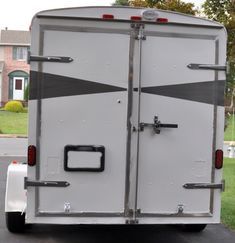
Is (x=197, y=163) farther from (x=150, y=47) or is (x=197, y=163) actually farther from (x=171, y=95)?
(x=150, y=47)

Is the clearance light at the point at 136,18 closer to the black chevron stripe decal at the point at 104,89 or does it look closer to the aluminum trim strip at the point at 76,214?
the black chevron stripe decal at the point at 104,89

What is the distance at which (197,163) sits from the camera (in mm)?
6613

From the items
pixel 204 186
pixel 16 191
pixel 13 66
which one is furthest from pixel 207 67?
pixel 13 66

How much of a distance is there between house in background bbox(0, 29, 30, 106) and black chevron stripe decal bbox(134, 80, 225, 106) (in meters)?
43.7

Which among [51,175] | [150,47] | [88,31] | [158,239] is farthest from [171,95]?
[158,239]

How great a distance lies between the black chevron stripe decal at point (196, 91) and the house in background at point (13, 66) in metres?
43.7

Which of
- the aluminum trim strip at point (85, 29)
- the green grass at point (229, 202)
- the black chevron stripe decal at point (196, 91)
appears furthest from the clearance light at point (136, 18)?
the green grass at point (229, 202)

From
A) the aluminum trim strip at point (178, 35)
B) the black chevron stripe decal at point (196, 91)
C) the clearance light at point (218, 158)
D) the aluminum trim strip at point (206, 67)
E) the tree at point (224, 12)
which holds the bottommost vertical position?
the clearance light at point (218, 158)

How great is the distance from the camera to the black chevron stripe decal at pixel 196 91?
6.50 metres

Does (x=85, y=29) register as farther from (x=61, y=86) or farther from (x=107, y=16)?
(x=61, y=86)

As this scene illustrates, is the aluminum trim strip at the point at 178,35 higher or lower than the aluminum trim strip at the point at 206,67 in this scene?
higher

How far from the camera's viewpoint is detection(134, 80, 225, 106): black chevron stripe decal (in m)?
6.50

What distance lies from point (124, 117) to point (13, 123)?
27.3 metres

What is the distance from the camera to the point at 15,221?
776cm
